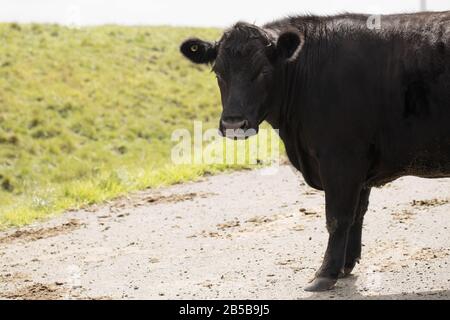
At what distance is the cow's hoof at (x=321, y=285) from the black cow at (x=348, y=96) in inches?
0.5

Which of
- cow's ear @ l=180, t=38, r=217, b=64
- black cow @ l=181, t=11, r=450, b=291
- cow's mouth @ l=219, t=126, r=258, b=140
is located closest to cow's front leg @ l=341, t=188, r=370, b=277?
black cow @ l=181, t=11, r=450, b=291

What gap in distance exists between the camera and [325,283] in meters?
8.20

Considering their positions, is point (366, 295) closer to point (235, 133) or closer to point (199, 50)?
point (235, 133)

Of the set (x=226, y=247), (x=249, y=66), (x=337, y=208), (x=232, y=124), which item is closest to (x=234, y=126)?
(x=232, y=124)

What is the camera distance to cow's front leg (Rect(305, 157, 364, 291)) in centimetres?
792

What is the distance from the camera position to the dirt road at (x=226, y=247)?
8562mm

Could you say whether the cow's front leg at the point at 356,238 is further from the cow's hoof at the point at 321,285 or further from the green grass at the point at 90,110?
the green grass at the point at 90,110

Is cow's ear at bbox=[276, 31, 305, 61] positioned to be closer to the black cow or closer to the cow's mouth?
the black cow

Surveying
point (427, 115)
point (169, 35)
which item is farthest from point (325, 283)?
point (169, 35)

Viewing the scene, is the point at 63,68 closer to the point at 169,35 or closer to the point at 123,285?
the point at 169,35

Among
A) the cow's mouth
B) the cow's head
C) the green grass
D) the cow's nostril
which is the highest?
the cow's head

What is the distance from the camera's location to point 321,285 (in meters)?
8.19

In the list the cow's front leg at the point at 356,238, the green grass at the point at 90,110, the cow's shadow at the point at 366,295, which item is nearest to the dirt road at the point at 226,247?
the cow's shadow at the point at 366,295

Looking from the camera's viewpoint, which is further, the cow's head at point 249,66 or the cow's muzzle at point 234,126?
the cow's head at point 249,66
